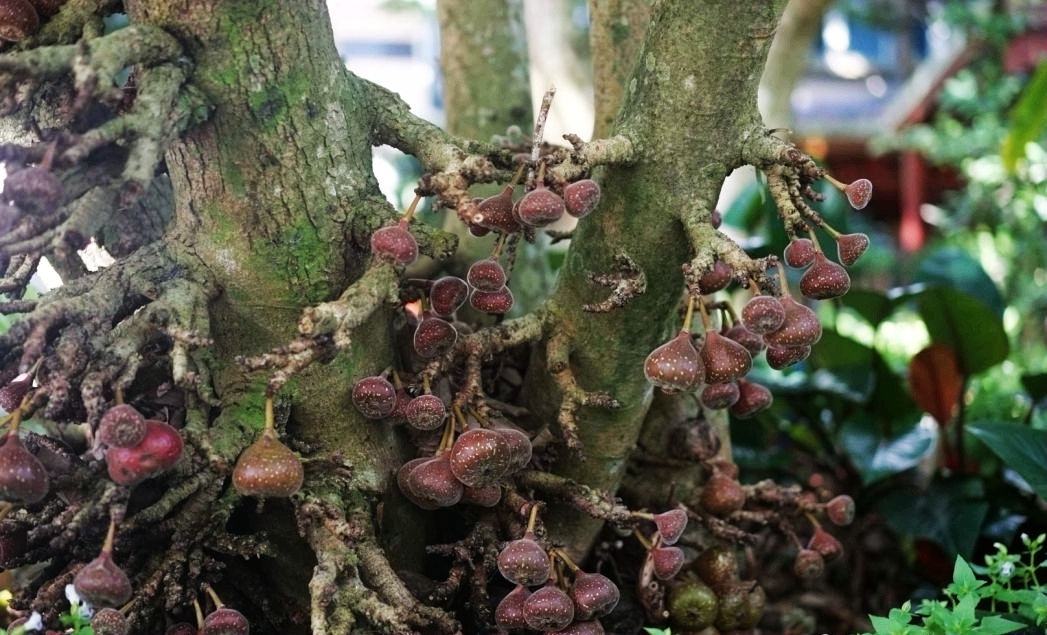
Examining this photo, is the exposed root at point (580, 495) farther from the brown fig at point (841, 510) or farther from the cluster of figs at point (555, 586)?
the brown fig at point (841, 510)

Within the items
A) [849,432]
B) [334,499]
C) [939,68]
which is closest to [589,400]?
[334,499]

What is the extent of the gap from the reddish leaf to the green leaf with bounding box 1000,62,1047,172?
213 cm

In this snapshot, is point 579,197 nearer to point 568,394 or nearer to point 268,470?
point 568,394

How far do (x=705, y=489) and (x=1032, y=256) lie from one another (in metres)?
3.73

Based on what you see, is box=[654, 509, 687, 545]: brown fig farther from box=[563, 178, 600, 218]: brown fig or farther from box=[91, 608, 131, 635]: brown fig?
box=[91, 608, 131, 635]: brown fig

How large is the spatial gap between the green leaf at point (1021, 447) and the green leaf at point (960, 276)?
0.67 meters

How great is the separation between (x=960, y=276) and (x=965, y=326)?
0.88 ft

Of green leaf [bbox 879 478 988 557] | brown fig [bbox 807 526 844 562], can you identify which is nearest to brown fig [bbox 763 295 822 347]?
brown fig [bbox 807 526 844 562]

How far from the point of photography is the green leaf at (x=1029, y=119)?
3.70 m

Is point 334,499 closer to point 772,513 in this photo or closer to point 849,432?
point 772,513

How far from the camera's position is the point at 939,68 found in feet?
17.8

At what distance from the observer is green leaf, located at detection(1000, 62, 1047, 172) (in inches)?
146

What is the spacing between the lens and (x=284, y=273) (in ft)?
3.48

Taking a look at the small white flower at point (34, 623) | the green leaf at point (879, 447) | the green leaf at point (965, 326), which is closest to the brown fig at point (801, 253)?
the small white flower at point (34, 623)
